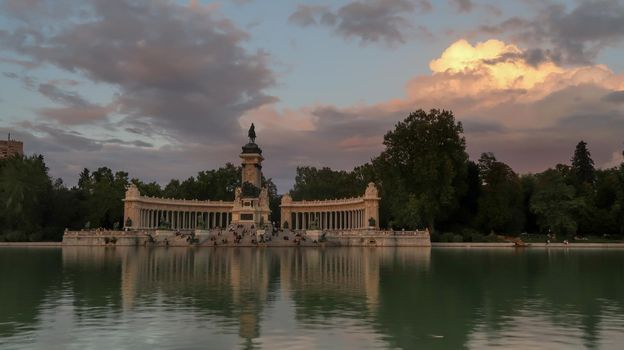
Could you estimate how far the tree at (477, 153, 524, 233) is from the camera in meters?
87.4

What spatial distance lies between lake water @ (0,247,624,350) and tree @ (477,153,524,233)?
51.6 metres

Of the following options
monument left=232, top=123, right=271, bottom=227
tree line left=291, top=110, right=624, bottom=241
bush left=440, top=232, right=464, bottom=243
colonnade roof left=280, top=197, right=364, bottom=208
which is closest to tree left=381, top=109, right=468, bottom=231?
tree line left=291, top=110, right=624, bottom=241

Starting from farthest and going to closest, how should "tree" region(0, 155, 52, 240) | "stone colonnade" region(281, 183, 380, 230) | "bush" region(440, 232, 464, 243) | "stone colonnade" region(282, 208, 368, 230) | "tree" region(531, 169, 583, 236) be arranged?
"stone colonnade" region(282, 208, 368, 230), "stone colonnade" region(281, 183, 380, 230), "tree" region(0, 155, 52, 240), "tree" region(531, 169, 583, 236), "bush" region(440, 232, 464, 243)

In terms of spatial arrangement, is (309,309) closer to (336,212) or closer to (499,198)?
(499,198)

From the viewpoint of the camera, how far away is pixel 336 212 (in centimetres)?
10625

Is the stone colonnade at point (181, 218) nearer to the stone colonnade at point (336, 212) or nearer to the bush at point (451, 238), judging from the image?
the stone colonnade at point (336, 212)

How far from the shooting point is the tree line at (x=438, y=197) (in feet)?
273

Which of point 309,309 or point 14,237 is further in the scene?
point 14,237

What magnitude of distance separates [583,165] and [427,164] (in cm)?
4325

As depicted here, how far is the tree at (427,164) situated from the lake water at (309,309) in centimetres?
4655

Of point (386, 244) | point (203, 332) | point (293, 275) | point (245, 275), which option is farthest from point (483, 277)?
point (386, 244)

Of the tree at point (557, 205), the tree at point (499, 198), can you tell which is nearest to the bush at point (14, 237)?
the tree at point (499, 198)

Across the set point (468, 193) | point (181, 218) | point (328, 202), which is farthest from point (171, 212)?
point (468, 193)

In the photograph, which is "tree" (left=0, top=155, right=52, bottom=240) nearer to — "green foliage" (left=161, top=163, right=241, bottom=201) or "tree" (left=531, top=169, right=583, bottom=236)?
"green foliage" (left=161, top=163, right=241, bottom=201)
